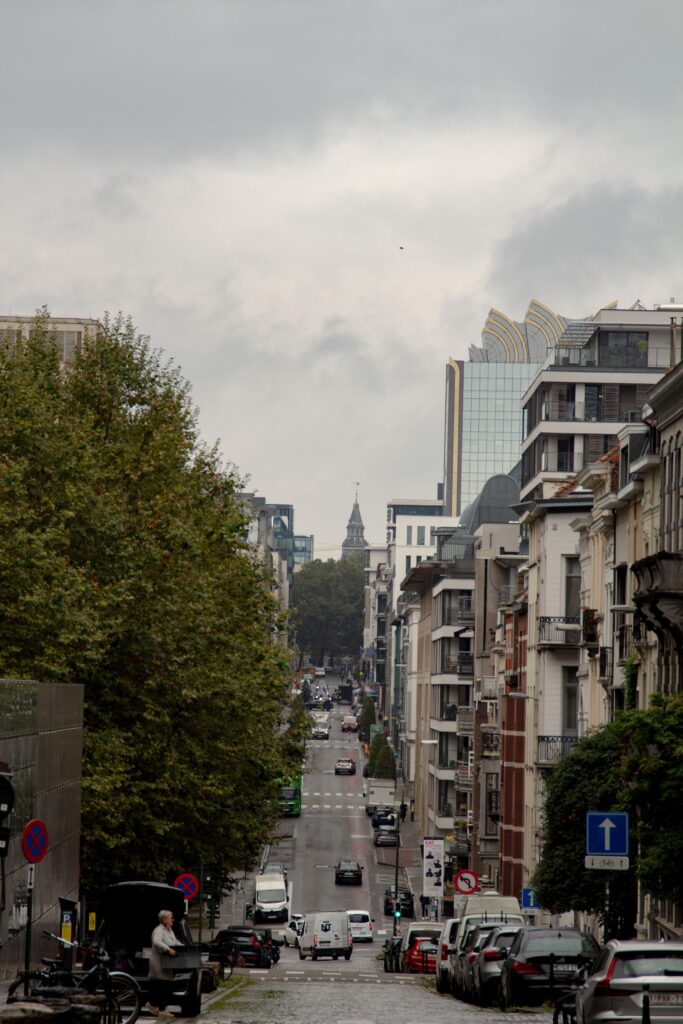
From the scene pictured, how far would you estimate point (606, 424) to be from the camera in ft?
274

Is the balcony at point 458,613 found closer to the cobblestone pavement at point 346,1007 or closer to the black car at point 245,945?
the black car at point 245,945

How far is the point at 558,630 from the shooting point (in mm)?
69562

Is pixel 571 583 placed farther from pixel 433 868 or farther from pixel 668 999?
pixel 668 999

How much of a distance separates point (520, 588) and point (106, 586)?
45.3 m

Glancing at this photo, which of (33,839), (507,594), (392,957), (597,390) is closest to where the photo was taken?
(33,839)

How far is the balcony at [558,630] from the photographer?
6925cm

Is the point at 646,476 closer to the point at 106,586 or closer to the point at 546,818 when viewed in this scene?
the point at 546,818

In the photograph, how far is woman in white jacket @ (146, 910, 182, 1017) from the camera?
80.5ft

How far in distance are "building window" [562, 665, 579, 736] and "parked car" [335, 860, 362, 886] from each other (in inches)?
1459

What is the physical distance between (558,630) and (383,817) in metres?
64.5

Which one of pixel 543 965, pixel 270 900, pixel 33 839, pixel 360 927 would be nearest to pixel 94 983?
pixel 33 839

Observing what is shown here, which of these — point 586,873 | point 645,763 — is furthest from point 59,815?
point 586,873

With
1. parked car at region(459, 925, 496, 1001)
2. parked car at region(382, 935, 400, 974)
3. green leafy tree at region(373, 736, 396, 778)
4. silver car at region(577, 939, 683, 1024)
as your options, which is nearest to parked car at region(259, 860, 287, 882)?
parked car at region(382, 935, 400, 974)

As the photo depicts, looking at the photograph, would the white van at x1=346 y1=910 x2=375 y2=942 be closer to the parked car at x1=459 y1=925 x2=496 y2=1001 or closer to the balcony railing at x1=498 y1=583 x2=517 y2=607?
the balcony railing at x1=498 y1=583 x2=517 y2=607
